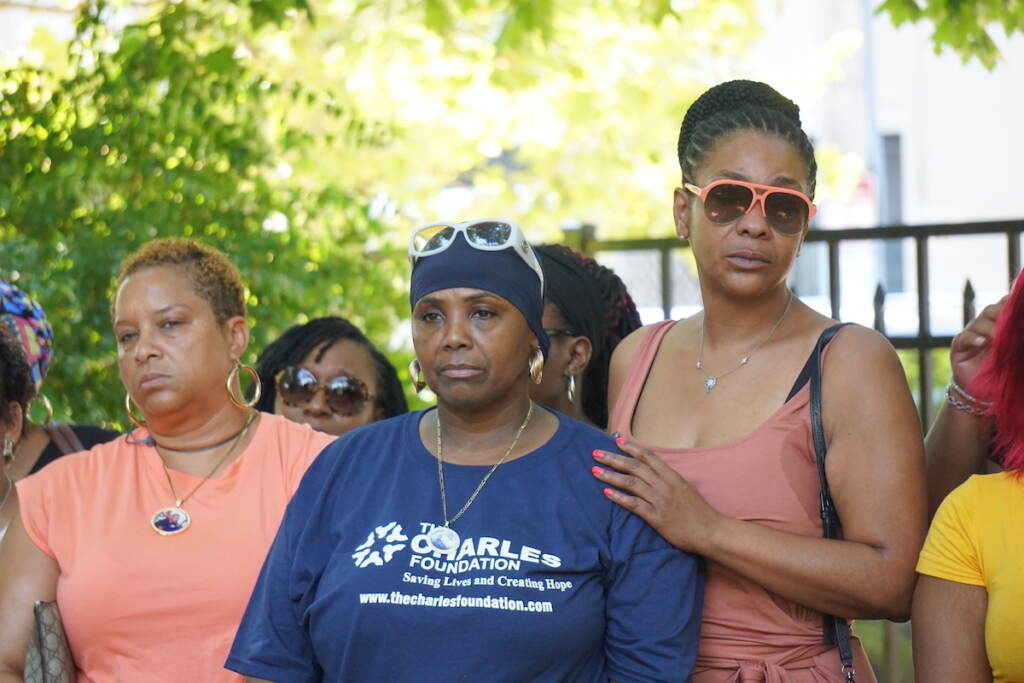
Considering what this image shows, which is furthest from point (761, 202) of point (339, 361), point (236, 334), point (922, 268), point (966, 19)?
point (966, 19)

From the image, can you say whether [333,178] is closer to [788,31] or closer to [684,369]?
[684,369]

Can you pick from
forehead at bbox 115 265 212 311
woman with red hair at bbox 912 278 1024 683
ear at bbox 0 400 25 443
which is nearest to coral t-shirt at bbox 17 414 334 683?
forehead at bbox 115 265 212 311

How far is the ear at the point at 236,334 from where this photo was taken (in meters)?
3.58

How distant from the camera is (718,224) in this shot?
10.0 feet

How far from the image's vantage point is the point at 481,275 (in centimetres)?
285

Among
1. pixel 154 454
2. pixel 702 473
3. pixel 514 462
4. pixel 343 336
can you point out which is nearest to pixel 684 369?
pixel 702 473

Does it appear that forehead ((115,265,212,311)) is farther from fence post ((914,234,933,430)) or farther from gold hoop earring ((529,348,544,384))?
fence post ((914,234,933,430))

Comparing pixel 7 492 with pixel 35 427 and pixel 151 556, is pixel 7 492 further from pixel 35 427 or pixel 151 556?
pixel 151 556

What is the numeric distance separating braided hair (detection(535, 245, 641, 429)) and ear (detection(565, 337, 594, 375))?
29 millimetres

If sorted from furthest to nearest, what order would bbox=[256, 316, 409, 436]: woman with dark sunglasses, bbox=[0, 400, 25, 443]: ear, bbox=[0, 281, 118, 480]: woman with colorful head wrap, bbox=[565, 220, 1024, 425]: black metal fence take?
bbox=[565, 220, 1024, 425]: black metal fence → bbox=[256, 316, 409, 436]: woman with dark sunglasses → bbox=[0, 281, 118, 480]: woman with colorful head wrap → bbox=[0, 400, 25, 443]: ear

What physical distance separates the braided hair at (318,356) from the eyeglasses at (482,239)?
1.82 meters

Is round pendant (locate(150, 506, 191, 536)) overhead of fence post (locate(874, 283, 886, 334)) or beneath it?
beneath

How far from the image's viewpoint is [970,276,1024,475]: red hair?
276 cm

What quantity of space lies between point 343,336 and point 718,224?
211 centimetres
